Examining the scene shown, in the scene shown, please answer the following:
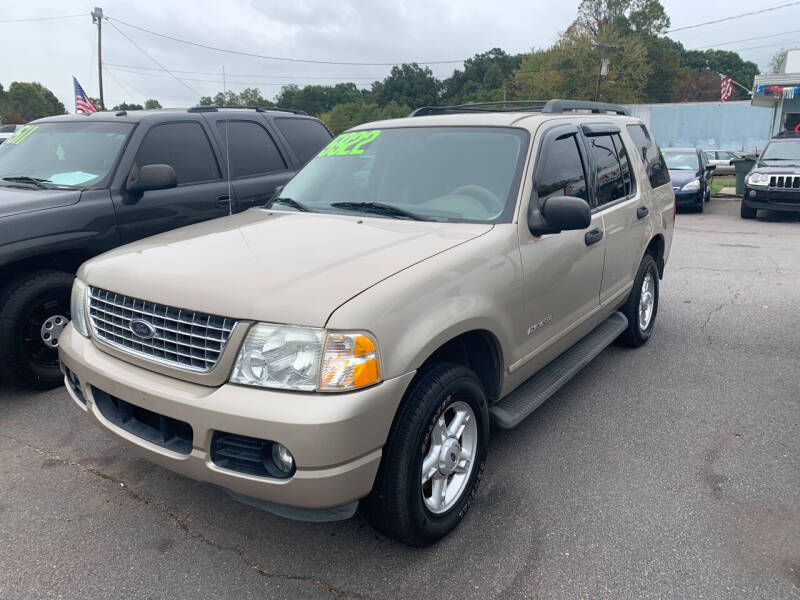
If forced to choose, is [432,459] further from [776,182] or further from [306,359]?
[776,182]

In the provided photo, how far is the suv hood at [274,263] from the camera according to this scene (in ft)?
7.50

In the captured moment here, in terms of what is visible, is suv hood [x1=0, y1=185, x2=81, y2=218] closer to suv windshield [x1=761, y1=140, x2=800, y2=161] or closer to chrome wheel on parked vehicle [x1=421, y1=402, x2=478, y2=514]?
chrome wheel on parked vehicle [x1=421, y1=402, x2=478, y2=514]

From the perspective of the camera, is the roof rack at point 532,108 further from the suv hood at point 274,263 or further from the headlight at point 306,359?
the headlight at point 306,359

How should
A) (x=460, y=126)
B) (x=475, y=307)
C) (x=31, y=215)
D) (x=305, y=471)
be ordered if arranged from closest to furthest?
1. (x=305, y=471)
2. (x=475, y=307)
3. (x=460, y=126)
4. (x=31, y=215)

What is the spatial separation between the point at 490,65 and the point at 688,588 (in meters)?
94.8

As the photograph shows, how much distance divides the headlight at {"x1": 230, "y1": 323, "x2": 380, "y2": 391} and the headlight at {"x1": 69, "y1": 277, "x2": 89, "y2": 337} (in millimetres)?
1116

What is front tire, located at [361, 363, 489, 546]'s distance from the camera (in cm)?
238

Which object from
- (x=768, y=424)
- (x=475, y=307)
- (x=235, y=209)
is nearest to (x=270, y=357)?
(x=475, y=307)

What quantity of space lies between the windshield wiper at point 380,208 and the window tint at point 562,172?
27.4 inches

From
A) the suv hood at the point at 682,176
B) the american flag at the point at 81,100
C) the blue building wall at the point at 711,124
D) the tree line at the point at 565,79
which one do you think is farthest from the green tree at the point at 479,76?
the suv hood at the point at 682,176

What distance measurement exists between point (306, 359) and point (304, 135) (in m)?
4.76

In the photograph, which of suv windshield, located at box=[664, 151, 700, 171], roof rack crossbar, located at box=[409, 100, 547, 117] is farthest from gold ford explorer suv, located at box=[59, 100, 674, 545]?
suv windshield, located at box=[664, 151, 700, 171]

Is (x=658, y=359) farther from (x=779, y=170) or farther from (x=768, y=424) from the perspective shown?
(x=779, y=170)

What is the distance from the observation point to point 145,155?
4957 mm
